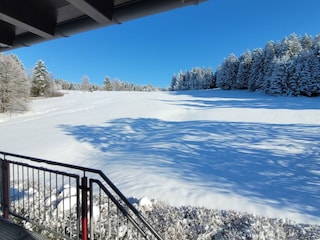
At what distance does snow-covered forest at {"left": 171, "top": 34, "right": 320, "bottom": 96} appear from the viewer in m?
28.7

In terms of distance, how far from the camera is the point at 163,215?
3.66 meters

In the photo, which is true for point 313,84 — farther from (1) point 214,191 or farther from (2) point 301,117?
(1) point 214,191

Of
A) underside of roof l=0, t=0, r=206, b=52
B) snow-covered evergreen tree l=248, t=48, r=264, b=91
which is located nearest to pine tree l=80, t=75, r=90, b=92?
snow-covered evergreen tree l=248, t=48, r=264, b=91

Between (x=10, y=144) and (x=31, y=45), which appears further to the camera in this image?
(x=10, y=144)

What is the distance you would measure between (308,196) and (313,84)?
94.7 ft

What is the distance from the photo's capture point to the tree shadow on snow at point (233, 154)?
5.18 metres

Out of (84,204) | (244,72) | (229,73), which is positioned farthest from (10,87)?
(229,73)

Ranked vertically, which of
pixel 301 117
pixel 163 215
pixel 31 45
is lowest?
pixel 163 215

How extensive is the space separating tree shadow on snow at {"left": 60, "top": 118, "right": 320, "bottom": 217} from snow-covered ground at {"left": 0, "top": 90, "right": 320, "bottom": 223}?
0.02 meters

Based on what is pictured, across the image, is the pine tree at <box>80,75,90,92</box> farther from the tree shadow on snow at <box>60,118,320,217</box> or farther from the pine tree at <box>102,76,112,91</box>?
the tree shadow on snow at <box>60,118,320,217</box>

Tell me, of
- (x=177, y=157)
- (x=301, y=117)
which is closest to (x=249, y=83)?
(x=301, y=117)

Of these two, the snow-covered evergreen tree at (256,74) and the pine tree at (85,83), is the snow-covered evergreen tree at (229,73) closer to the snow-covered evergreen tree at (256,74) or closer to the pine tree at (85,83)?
the snow-covered evergreen tree at (256,74)

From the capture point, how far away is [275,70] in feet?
100.0

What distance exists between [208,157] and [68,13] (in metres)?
5.99
